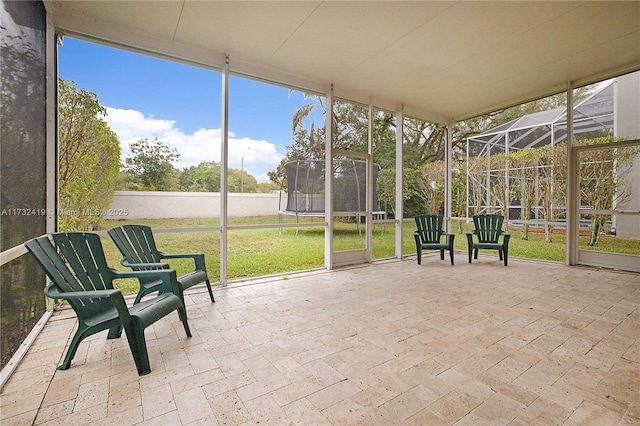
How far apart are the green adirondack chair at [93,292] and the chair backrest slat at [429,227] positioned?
15.7 ft

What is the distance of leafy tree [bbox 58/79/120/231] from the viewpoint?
136 inches

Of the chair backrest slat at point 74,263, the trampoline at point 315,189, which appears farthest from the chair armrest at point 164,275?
the trampoline at point 315,189

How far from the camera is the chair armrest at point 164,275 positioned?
7.77 feet

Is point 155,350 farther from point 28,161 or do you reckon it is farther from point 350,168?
point 350,168

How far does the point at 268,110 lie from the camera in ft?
18.9

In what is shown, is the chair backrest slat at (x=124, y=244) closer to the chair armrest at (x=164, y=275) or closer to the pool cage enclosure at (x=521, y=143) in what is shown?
the chair armrest at (x=164, y=275)

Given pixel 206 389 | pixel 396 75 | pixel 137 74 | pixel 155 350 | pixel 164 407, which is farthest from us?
pixel 396 75

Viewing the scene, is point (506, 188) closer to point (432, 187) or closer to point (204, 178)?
point (432, 187)

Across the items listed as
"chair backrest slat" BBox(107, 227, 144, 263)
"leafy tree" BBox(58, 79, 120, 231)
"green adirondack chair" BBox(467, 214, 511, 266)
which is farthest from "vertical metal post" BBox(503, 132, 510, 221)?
"leafy tree" BBox(58, 79, 120, 231)

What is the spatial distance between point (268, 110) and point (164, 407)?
5105mm

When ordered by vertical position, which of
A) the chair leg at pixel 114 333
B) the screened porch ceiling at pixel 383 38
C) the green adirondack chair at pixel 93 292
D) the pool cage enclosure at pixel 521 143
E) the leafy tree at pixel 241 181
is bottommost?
the chair leg at pixel 114 333

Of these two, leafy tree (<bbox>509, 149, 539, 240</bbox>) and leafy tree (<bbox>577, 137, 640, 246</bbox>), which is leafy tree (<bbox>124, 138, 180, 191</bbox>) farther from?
leafy tree (<bbox>509, 149, 539, 240</bbox>)

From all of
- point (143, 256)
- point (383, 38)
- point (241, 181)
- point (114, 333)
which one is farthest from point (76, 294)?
point (383, 38)

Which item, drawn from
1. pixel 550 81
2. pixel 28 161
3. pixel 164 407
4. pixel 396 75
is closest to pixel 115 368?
pixel 164 407
